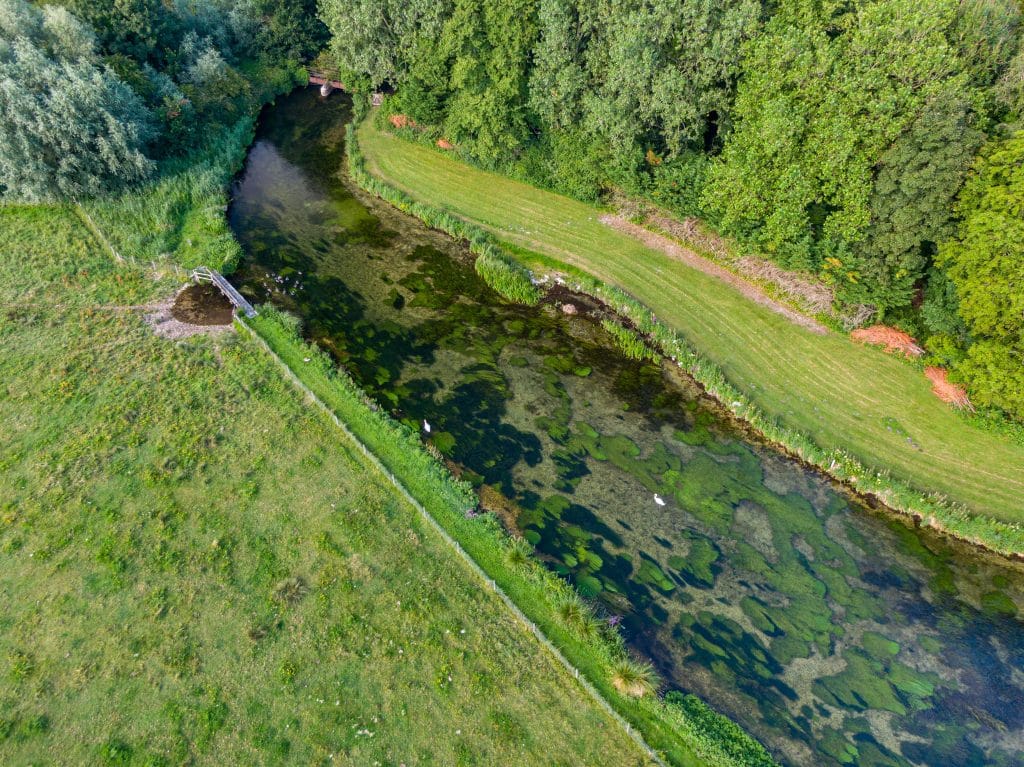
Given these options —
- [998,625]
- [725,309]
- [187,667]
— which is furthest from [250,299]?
[998,625]

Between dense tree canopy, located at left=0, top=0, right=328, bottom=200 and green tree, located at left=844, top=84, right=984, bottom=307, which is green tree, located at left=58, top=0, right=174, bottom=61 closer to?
dense tree canopy, located at left=0, top=0, right=328, bottom=200

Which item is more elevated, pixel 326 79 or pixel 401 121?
pixel 326 79

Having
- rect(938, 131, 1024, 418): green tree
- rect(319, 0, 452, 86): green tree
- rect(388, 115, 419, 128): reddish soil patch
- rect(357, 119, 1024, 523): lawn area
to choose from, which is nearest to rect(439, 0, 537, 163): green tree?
rect(319, 0, 452, 86): green tree

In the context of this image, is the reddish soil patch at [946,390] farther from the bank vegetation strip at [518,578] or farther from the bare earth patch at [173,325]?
the bare earth patch at [173,325]

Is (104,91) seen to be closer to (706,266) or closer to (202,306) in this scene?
(202,306)

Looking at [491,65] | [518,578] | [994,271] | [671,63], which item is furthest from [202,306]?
[994,271]

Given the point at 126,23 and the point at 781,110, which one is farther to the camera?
the point at 126,23
